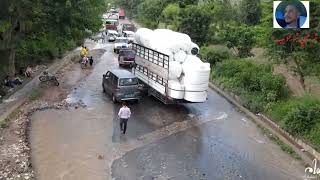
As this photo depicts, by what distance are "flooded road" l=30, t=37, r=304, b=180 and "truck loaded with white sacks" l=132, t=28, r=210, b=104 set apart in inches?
45.0

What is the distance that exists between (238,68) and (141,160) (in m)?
14.0

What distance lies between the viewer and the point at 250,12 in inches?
1731

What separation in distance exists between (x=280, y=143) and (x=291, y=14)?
7365mm

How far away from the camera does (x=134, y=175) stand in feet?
45.9

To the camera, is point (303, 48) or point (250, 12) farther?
point (250, 12)

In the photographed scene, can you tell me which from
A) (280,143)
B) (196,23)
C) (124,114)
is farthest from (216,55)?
(124,114)

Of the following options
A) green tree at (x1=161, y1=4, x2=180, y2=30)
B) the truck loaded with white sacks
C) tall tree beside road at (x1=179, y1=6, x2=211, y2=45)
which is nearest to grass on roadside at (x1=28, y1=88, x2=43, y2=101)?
the truck loaded with white sacks

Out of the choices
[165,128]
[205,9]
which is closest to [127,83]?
[165,128]

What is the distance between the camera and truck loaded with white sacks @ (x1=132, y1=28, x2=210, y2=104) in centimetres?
2040

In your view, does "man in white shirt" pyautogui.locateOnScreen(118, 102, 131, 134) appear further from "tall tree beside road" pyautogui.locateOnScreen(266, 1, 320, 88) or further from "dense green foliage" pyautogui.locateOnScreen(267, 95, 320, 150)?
"tall tree beside road" pyautogui.locateOnScreen(266, 1, 320, 88)

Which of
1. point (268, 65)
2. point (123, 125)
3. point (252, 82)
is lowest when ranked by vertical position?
point (123, 125)

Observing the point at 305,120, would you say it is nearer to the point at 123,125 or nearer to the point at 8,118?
the point at 123,125

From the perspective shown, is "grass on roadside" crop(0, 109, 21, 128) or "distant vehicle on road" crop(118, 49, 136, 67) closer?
"grass on roadside" crop(0, 109, 21, 128)

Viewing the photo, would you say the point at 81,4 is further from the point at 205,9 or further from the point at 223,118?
the point at 205,9
